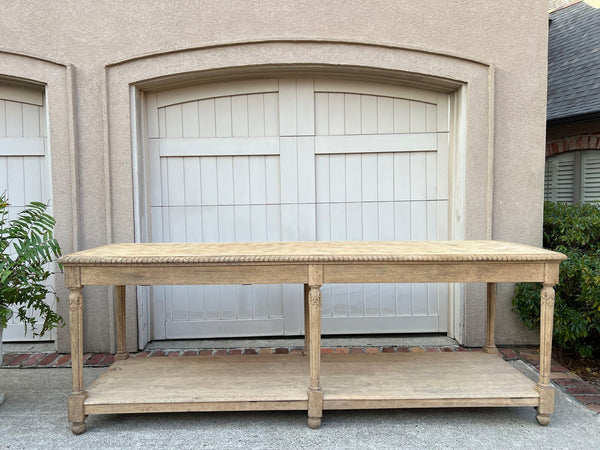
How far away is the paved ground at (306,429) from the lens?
7.84ft

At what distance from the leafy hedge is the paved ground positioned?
2.24 ft

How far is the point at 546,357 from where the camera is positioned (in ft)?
8.42

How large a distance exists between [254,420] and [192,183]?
221cm

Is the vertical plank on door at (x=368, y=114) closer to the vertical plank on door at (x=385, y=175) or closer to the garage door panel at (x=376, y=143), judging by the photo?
the garage door panel at (x=376, y=143)

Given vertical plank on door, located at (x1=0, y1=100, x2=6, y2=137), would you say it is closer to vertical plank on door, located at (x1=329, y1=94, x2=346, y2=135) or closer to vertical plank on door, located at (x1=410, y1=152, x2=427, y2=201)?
vertical plank on door, located at (x1=329, y1=94, x2=346, y2=135)

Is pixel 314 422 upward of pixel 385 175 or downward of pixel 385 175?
downward

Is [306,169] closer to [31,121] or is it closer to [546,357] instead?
[546,357]

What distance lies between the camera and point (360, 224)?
3998mm

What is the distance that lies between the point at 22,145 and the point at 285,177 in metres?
2.44

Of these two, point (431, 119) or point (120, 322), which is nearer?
point (120, 322)

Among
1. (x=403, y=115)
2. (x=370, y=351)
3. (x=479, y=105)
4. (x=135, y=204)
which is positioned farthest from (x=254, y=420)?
(x=479, y=105)

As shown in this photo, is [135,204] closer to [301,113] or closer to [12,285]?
[12,285]

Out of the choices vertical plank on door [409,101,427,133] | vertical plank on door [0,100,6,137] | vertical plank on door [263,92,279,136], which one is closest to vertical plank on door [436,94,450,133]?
vertical plank on door [409,101,427,133]

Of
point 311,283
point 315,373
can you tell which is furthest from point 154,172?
point 315,373
